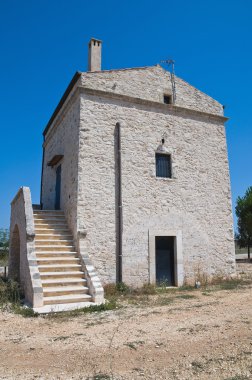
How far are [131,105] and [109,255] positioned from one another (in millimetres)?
5175

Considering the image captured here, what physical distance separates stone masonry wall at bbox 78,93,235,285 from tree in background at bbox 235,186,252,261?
15.0m

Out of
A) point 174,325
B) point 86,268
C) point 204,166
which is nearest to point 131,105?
point 204,166

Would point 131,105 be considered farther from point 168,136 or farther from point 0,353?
point 0,353

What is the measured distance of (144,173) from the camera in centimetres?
1023

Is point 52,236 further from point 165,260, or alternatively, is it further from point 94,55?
point 94,55

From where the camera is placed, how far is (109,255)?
9.19 meters

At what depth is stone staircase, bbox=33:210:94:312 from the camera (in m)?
7.05

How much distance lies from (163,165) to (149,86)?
2.99m

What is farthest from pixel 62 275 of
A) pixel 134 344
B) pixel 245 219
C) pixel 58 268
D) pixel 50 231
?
pixel 245 219

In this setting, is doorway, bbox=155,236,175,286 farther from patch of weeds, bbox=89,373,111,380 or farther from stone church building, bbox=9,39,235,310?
patch of weeds, bbox=89,373,111,380

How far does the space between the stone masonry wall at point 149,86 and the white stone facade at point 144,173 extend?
4cm

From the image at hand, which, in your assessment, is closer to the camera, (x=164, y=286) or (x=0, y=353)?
(x=0, y=353)

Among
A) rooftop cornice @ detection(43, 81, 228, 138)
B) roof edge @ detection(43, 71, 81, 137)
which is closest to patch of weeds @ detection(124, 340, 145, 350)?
rooftop cornice @ detection(43, 81, 228, 138)

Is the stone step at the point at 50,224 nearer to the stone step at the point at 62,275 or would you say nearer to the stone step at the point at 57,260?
the stone step at the point at 57,260
